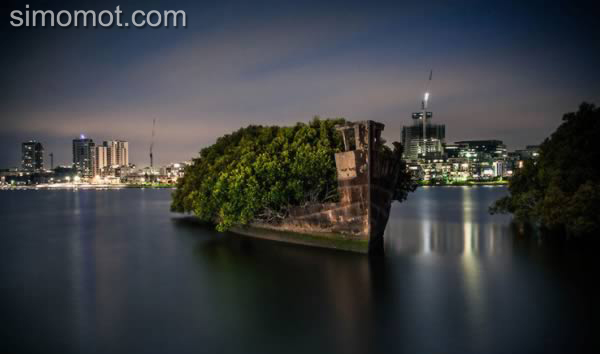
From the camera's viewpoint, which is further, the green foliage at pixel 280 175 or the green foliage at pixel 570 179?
the green foliage at pixel 280 175

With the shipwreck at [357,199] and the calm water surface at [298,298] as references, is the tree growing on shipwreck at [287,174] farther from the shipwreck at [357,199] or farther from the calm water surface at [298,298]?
the calm water surface at [298,298]

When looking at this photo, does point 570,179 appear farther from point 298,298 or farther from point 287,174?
point 298,298

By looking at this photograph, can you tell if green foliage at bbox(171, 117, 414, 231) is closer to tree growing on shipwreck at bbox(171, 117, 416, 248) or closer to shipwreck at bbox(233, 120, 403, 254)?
tree growing on shipwreck at bbox(171, 117, 416, 248)

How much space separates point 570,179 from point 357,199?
13673 mm

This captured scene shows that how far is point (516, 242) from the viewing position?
26.8 m

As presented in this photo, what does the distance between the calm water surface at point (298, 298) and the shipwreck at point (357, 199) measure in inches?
38.4

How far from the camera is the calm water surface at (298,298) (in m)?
11.5

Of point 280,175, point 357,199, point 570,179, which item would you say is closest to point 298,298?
point 357,199

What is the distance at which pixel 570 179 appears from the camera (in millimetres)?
24438

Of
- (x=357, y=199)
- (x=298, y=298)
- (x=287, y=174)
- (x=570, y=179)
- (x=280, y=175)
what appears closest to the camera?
(x=298, y=298)

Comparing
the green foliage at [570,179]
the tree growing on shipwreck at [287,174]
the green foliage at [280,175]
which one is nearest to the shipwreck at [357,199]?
the tree growing on shipwreck at [287,174]

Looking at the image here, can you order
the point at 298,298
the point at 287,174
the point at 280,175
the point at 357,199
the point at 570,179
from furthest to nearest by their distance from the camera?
the point at 570,179, the point at 287,174, the point at 280,175, the point at 357,199, the point at 298,298

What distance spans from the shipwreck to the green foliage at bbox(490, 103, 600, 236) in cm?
948

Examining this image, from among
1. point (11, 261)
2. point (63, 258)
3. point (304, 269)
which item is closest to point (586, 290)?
point (304, 269)
